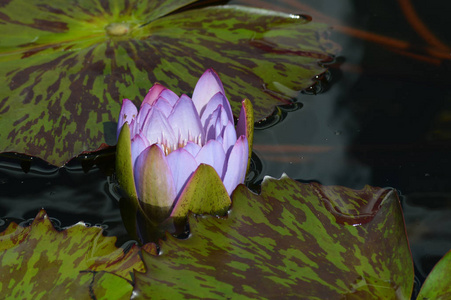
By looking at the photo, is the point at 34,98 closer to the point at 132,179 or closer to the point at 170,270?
the point at 132,179

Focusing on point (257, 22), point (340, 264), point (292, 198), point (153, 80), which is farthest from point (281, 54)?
point (340, 264)

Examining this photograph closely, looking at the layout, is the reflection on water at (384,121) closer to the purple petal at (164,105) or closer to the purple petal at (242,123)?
the purple petal at (242,123)

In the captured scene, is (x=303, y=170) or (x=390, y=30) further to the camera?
(x=390, y=30)

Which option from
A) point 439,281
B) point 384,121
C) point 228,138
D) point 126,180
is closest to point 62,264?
point 126,180

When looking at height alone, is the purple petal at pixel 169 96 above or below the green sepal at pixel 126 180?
above

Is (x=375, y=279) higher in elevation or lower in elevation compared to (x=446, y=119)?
lower

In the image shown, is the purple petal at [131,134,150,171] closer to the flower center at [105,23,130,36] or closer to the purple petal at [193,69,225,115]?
the purple petal at [193,69,225,115]

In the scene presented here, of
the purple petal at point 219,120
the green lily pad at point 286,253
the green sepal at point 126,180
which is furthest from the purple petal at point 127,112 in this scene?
the green lily pad at point 286,253

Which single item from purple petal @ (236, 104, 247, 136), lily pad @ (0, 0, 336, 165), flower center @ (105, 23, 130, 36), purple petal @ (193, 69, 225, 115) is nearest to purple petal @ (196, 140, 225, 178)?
purple petal @ (236, 104, 247, 136)
